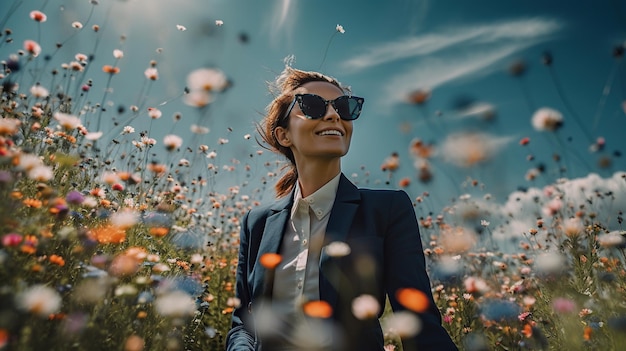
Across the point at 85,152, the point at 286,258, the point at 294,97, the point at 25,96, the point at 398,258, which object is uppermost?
the point at 294,97

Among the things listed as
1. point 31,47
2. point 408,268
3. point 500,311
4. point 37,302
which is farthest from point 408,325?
point 31,47

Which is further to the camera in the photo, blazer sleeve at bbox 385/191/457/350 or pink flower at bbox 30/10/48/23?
pink flower at bbox 30/10/48/23

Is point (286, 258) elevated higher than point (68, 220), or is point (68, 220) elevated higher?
point (286, 258)

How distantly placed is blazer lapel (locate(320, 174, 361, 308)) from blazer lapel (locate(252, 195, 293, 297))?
0.94 ft

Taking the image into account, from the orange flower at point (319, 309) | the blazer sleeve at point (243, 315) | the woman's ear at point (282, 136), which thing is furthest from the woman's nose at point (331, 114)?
the orange flower at point (319, 309)

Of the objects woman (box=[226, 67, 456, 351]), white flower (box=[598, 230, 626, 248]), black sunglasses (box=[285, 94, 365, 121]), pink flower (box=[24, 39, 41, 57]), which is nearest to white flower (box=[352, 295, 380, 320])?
woman (box=[226, 67, 456, 351])

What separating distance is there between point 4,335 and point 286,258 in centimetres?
120

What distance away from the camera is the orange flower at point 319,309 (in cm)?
174

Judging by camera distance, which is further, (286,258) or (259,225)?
(259,225)

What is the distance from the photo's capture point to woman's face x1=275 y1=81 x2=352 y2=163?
2111 mm

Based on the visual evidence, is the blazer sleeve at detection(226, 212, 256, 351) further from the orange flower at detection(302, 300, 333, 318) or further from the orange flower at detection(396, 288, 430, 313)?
the orange flower at detection(396, 288, 430, 313)

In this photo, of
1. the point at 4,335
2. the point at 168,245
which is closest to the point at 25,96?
the point at 168,245

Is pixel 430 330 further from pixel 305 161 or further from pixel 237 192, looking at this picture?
pixel 237 192

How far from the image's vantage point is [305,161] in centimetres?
224
